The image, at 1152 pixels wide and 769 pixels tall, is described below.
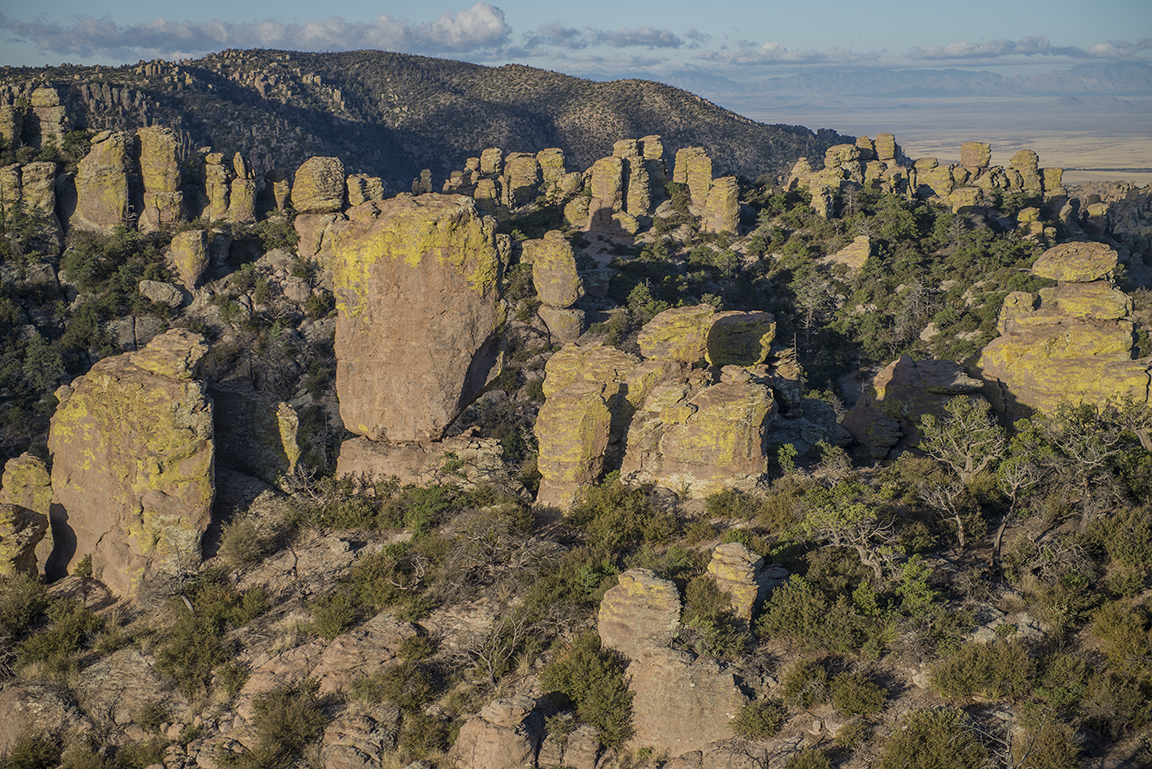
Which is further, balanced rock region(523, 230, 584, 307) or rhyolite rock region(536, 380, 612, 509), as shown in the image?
balanced rock region(523, 230, 584, 307)

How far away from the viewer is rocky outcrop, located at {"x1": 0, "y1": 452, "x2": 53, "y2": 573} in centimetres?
1917

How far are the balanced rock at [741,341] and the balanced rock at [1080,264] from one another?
8.66 metres

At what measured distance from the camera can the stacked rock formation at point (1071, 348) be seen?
73.8ft

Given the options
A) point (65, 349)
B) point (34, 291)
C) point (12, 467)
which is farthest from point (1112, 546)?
point (34, 291)

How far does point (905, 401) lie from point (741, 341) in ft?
18.2

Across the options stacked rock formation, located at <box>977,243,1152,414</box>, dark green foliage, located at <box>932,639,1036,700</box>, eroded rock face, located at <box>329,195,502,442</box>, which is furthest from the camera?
stacked rock formation, located at <box>977,243,1152,414</box>

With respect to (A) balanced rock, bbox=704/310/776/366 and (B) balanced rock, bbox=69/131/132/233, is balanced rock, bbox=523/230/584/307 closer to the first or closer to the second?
(A) balanced rock, bbox=704/310/776/366

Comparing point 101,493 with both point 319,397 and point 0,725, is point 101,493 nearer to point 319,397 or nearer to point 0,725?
point 0,725

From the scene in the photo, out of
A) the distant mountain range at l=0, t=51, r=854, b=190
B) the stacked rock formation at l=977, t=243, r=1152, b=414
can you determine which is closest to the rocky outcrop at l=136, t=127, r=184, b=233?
the stacked rock formation at l=977, t=243, r=1152, b=414

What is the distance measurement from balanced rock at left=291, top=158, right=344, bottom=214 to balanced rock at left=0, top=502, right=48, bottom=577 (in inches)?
1600

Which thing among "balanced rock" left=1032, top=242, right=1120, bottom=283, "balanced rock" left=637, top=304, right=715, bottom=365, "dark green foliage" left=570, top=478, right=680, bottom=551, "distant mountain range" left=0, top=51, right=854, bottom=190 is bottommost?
"dark green foliage" left=570, top=478, right=680, bottom=551

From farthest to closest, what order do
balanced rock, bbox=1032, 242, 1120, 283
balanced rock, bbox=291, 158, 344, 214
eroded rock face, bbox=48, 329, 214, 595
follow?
1. balanced rock, bbox=291, 158, 344, 214
2. balanced rock, bbox=1032, 242, 1120, 283
3. eroded rock face, bbox=48, 329, 214, 595

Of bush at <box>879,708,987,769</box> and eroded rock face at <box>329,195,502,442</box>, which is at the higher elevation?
eroded rock face at <box>329,195,502,442</box>

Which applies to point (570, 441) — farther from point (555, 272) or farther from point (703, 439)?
point (555, 272)
